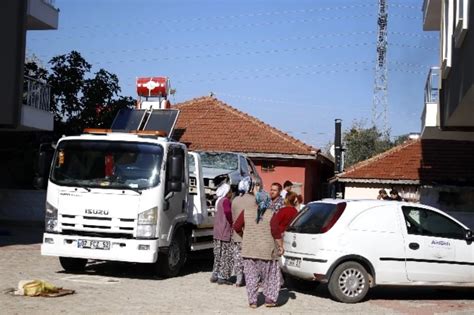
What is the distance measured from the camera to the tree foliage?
26.7 m

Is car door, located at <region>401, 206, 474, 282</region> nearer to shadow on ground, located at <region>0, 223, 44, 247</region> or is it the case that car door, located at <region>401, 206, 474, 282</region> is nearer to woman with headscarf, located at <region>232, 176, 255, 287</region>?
woman with headscarf, located at <region>232, 176, 255, 287</region>

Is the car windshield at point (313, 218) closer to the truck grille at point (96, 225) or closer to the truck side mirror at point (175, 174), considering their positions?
the truck side mirror at point (175, 174)

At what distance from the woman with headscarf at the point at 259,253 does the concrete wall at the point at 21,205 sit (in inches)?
700

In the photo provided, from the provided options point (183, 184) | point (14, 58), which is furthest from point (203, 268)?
point (14, 58)

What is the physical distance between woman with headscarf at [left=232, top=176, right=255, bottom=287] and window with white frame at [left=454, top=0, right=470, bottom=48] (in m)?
4.78

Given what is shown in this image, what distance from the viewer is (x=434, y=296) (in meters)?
12.7

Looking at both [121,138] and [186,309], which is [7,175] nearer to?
[121,138]

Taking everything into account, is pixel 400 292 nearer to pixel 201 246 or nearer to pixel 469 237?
pixel 469 237

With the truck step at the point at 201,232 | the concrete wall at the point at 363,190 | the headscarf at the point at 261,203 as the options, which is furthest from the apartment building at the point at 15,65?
the concrete wall at the point at 363,190

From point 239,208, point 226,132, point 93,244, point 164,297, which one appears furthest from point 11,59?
point 226,132

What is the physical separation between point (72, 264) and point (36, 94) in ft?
32.8

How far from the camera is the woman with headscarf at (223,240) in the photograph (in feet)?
41.1

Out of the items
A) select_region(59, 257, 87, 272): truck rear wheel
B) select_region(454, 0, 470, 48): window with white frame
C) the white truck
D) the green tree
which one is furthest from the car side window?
the green tree

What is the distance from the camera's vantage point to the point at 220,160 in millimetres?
18766
